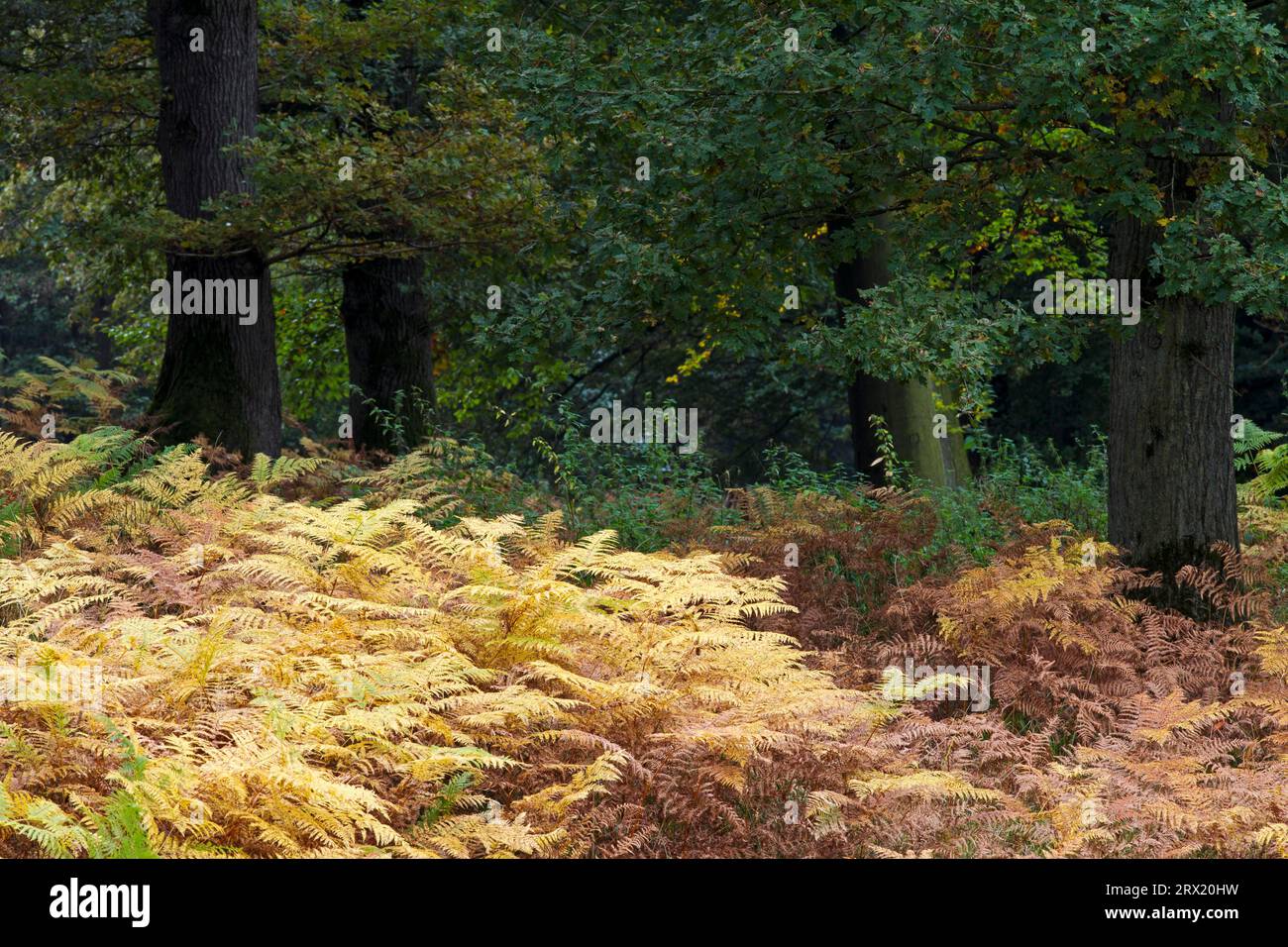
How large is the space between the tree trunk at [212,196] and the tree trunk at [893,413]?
6.72 meters

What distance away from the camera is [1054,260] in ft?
49.5

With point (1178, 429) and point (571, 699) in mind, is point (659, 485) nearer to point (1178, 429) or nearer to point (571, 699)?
point (1178, 429)

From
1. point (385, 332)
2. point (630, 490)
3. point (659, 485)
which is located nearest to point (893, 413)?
point (659, 485)

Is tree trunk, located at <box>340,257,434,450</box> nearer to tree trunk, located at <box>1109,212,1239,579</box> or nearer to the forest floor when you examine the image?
the forest floor

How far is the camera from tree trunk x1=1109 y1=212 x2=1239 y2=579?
9164 mm

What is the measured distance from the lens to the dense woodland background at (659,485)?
17.5ft

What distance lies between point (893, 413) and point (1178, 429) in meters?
6.46

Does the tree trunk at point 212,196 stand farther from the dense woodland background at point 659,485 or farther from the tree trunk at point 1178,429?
the tree trunk at point 1178,429

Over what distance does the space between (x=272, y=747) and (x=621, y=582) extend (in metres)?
2.61

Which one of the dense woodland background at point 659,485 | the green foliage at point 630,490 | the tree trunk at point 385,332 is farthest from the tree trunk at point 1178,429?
the tree trunk at point 385,332

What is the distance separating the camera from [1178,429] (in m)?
9.18

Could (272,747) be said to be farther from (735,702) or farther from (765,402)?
(765,402)

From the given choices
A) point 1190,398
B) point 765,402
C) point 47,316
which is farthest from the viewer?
point 47,316
